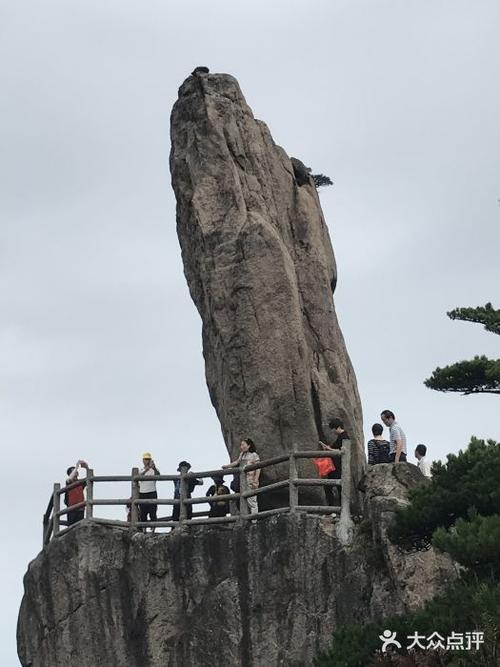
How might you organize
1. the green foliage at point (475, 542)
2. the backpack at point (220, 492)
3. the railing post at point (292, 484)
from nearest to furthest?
the green foliage at point (475, 542), the railing post at point (292, 484), the backpack at point (220, 492)

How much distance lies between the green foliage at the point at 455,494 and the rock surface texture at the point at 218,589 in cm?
223

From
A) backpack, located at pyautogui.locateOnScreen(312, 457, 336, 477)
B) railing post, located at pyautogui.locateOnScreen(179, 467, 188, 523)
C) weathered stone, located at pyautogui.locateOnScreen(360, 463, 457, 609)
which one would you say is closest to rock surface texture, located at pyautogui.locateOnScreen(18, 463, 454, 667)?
weathered stone, located at pyautogui.locateOnScreen(360, 463, 457, 609)

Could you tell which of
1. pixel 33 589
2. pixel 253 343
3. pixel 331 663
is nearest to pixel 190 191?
pixel 253 343

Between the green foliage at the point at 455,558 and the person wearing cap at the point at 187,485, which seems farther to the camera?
the person wearing cap at the point at 187,485

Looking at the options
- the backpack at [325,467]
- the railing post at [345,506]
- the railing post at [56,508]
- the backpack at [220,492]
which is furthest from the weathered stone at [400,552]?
the railing post at [56,508]

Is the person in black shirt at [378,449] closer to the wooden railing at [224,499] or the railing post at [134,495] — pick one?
the wooden railing at [224,499]

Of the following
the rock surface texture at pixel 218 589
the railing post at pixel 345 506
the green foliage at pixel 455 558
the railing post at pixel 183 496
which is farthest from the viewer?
the railing post at pixel 183 496

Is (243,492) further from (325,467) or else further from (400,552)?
(400,552)

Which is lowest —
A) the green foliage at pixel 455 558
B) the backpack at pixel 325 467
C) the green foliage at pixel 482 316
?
the green foliage at pixel 455 558

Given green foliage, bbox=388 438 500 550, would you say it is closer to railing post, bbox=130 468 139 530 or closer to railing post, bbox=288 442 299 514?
railing post, bbox=288 442 299 514

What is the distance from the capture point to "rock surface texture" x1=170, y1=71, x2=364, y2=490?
3391cm

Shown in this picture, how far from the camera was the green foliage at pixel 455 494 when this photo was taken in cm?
2592

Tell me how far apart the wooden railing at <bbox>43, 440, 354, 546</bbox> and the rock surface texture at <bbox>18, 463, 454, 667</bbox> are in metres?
0.21

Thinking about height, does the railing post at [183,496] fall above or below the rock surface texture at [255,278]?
below
